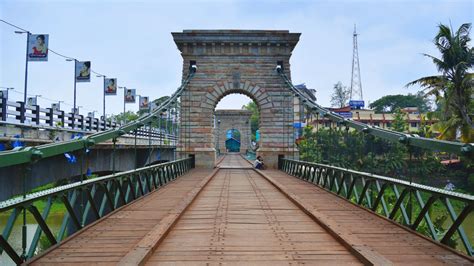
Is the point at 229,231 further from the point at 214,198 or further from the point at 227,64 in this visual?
the point at 227,64

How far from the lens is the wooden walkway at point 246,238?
16.8ft

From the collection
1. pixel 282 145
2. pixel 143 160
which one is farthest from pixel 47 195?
pixel 143 160

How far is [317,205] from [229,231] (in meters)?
2.97

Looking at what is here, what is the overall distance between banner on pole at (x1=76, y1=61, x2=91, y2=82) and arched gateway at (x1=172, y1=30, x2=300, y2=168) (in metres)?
6.54

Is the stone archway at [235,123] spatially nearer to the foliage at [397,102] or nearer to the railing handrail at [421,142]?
the foliage at [397,102]

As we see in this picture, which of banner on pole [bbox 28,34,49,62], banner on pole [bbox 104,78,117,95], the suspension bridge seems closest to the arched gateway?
banner on pole [bbox 28,34,49,62]

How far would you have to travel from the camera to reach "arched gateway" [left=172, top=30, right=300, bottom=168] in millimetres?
24656

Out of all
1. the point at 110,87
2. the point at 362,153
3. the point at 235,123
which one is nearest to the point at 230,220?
the point at 362,153

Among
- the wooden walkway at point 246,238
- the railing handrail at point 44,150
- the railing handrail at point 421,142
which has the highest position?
the railing handrail at point 421,142

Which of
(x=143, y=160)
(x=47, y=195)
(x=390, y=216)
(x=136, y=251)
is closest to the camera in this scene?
(x=136, y=251)

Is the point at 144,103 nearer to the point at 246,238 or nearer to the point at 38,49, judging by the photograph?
the point at 38,49

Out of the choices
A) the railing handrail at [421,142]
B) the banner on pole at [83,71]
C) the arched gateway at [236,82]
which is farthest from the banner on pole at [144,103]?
the railing handrail at [421,142]

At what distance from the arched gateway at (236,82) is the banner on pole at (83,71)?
6.54 meters

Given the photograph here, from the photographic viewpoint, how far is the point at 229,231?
684cm
